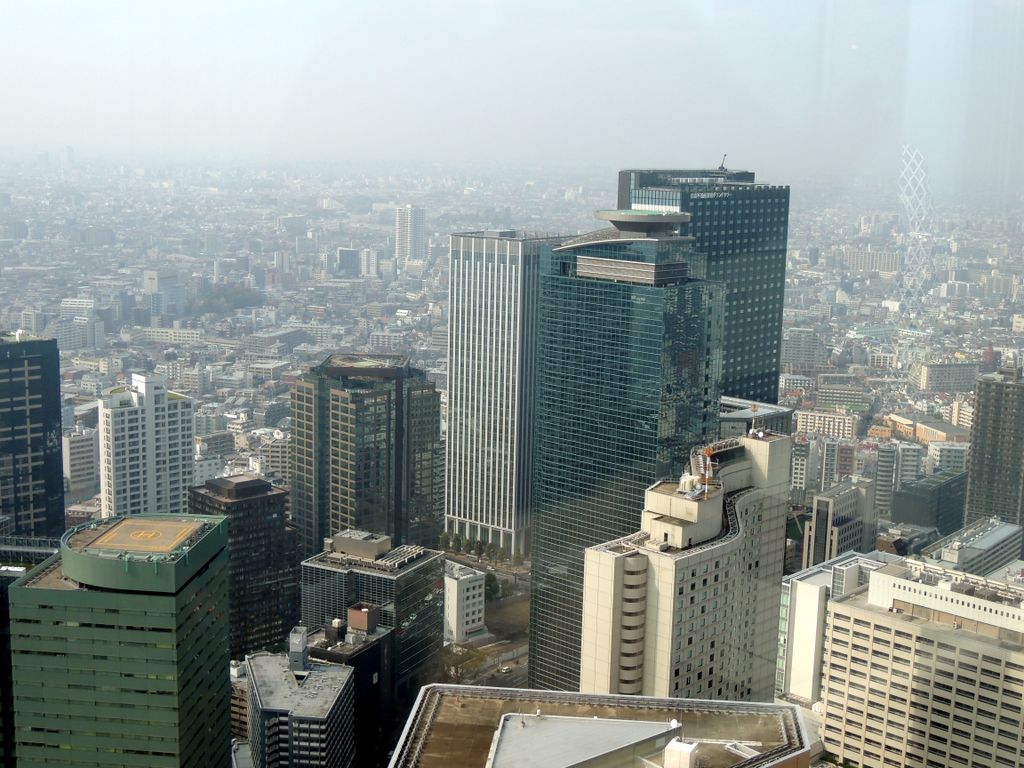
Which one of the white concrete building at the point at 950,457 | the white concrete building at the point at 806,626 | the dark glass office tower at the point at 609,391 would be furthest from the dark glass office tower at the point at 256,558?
the white concrete building at the point at 950,457

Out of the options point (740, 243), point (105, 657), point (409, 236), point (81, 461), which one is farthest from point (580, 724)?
point (409, 236)

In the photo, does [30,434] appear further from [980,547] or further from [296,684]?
[980,547]

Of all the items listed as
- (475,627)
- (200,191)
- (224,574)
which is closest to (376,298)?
(200,191)

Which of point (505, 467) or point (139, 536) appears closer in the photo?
point (139, 536)

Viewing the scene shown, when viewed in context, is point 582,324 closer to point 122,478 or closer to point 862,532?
point 862,532

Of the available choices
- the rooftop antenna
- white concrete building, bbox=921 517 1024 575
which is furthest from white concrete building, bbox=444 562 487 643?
the rooftop antenna

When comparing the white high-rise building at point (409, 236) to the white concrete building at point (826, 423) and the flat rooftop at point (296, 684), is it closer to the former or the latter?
the white concrete building at point (826, 423)
